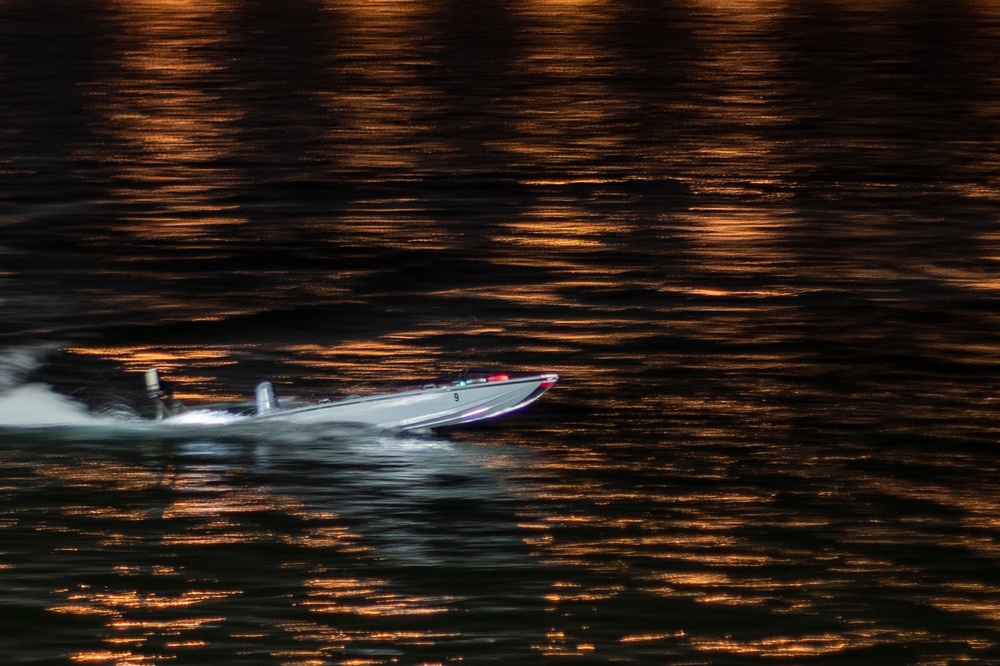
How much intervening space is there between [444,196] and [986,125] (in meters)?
26.9

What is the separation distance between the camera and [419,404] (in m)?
27.4

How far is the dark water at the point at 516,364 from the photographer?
20.3 m

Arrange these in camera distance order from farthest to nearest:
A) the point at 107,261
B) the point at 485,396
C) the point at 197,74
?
1. the point at 197,74
2. the point at 107,261
3. the point at 485,396

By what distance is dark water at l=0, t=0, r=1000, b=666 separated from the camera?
66.6ft

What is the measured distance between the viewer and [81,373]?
107 feet

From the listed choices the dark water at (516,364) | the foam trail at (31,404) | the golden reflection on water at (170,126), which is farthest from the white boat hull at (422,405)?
the golden reflection on water at (170,126)

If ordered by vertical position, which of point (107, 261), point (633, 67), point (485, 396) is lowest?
point (485, 396)

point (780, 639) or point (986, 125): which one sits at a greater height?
point (986, 125)

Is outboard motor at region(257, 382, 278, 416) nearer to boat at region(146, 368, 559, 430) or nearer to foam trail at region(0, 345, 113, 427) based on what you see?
boat at region(146, 368, 559, 430)

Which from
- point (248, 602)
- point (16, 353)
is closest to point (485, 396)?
point (248, 602)

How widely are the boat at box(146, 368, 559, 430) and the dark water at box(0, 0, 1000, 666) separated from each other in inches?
16.0

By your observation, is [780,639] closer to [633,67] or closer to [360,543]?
[360,543]

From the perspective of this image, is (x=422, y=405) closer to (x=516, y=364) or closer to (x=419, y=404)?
(x=419, y=404)

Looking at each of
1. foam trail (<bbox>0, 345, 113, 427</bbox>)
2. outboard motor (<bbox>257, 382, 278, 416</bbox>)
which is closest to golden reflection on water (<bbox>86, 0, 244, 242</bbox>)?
foam trail (<bbox>0, 345, 113, 427</bbox>)
